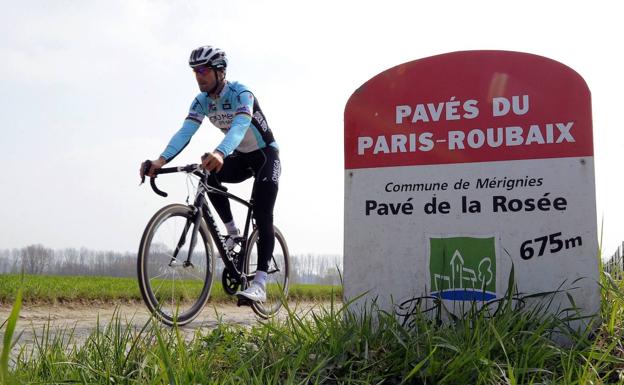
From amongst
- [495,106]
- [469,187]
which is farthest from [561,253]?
[495,106]

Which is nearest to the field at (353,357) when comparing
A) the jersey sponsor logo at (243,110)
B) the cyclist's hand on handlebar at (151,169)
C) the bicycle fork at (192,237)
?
the bicycle fork at (192,237)

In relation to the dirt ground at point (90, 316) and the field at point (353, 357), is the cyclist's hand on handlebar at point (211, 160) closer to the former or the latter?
the dirt ground at point (90, 316)

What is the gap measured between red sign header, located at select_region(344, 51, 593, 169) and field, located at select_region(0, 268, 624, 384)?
774mm

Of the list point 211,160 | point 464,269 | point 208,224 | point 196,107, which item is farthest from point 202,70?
point 464,269

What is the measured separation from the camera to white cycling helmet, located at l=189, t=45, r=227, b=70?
4.28 meters

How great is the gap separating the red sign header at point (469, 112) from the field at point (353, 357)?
774 millimetres

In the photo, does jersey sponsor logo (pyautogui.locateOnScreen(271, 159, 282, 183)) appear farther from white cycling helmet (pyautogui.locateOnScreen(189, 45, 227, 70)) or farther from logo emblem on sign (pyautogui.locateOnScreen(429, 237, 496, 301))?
logo emblem on sign (pyautogui.locateOnScreen(429, 237, 496, 301))

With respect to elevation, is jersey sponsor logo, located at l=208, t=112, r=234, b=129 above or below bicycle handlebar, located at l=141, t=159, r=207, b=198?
above

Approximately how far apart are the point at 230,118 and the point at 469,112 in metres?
2.10

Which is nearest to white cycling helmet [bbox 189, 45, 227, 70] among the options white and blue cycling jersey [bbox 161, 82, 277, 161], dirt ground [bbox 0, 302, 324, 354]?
white and blue cycling jersey [bbox 161, 82, 277, 161]

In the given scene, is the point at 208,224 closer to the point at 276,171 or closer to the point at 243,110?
the point at 276,171

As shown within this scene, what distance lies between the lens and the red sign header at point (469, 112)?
2.74 m

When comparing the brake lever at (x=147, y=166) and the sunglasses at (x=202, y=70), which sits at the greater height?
the sunglasses at (x=202, y=70)

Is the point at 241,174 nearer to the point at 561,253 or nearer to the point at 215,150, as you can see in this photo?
the point at 215,150
